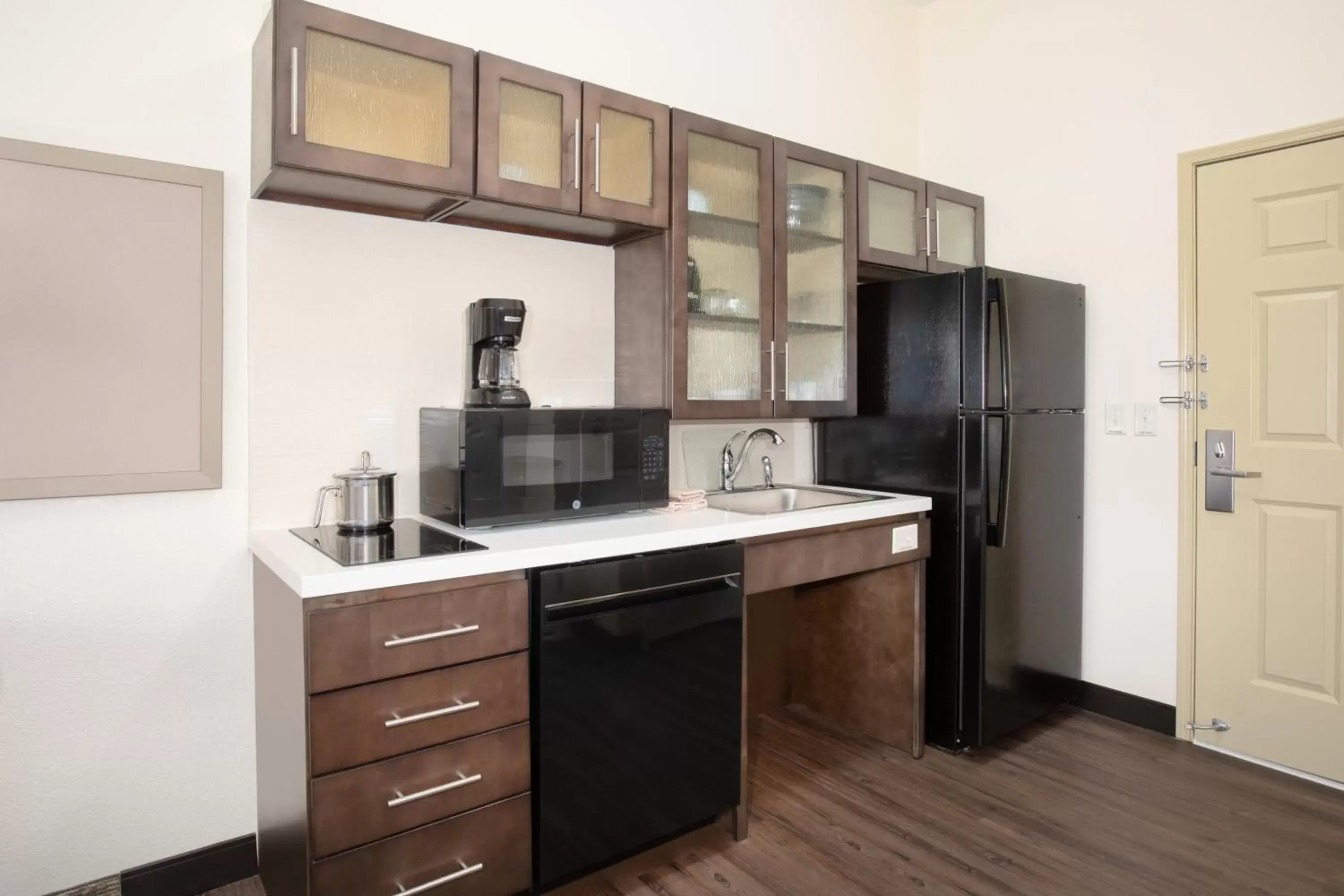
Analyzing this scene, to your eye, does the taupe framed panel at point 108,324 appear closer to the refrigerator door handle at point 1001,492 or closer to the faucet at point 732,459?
the faucet at point 732,459

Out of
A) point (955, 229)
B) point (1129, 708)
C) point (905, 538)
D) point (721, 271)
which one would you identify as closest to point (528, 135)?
point (721, 271)

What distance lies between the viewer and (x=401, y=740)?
1600 millimetres

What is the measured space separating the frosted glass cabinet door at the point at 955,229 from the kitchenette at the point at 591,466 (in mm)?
23

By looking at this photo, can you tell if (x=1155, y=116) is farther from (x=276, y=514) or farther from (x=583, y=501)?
(x=276, y=514)

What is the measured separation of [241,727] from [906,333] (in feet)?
7.98

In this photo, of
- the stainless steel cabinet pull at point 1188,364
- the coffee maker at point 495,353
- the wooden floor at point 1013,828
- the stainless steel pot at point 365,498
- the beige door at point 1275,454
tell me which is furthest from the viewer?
the stainless steel cabinet pull at point 1188,364

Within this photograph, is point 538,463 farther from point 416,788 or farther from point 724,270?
point 724,270

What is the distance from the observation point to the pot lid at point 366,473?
6.18ft

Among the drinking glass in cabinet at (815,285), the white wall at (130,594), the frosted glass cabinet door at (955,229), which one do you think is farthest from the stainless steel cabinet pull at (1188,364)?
the white wall at (130,594)

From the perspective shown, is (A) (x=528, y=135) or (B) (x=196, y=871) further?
(A) (x=528, y=135)

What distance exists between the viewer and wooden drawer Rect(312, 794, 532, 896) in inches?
61.2

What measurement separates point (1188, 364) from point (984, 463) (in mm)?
897

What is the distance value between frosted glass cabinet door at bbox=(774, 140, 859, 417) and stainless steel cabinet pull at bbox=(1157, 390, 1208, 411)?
45.6 inches

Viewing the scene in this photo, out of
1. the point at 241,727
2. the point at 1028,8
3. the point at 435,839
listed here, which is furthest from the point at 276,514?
the point at 1028,8
